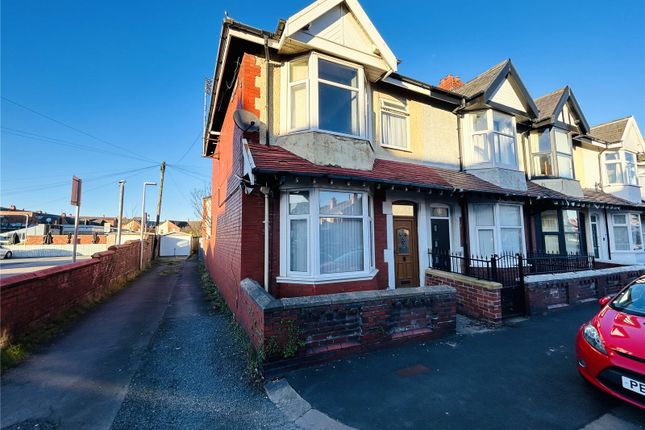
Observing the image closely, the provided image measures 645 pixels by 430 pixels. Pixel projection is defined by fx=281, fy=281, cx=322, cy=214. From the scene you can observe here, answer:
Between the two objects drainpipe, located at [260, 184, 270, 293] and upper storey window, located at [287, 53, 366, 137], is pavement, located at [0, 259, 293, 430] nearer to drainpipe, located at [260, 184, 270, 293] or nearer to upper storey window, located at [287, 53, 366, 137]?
drainpipe, located at [260, 184, 270, 293]

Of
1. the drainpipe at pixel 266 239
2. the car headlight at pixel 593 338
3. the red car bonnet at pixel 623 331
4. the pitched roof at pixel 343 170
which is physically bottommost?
the car headlight at pixel 593 338

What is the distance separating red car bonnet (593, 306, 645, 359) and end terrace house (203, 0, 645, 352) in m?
2.90

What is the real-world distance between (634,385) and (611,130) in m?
18.0

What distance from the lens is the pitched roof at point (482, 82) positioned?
9703 millimetres

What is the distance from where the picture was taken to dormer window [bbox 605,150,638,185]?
14.0 meters

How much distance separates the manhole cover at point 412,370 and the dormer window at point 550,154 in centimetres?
1075

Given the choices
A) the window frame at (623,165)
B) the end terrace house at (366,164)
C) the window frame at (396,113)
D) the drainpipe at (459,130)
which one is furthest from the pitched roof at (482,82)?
the window frame at (623,165)

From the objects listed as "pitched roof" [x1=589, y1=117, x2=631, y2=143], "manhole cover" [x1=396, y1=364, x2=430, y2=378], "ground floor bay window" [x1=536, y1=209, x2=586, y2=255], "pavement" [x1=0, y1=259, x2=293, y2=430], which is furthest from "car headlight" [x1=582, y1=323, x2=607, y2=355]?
"pitched roof" [x1=589, y1=117, x2=631, y2=143]

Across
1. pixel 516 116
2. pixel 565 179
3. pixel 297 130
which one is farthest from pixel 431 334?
pixel 565 179

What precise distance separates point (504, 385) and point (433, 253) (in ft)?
16.2

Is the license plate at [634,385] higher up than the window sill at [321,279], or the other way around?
the window sill at [321,279]

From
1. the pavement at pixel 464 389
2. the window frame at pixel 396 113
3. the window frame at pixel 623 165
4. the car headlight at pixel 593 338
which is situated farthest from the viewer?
the window frame at pixel 623 165

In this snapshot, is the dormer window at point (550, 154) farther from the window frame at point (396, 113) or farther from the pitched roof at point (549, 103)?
the window frame at point (396, 113)

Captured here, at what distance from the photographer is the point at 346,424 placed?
2992 mm
